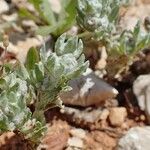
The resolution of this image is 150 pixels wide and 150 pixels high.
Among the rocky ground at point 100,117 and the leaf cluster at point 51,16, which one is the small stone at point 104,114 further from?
the leaf cluster at point 51,16

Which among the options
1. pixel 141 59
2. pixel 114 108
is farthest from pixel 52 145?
pixel 141 59

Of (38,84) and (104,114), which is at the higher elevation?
(38,84)

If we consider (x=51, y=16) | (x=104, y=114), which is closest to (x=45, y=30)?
(x=51, y=16)

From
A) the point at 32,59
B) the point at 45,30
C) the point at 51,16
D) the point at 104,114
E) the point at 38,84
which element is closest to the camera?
the point at 38,84

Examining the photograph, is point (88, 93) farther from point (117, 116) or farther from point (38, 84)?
point (38, 84)

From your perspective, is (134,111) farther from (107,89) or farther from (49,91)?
(49,91)

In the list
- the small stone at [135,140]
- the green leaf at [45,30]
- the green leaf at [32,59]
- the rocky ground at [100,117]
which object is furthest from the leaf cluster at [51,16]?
the small stone at [135,140]

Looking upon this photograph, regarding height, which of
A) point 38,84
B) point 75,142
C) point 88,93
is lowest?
point 75,142

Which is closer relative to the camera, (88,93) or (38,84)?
(38,84)
